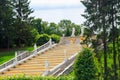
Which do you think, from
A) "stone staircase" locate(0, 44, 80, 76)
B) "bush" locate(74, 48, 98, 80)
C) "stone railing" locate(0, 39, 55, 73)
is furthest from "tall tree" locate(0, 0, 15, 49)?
"bush" locate(74, 48, 98, 80)

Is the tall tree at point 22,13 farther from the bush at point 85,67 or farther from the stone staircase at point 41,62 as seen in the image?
the bush at point 85,67

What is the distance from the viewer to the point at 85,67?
2286 cm

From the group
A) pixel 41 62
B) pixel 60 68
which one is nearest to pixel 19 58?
pixel 41 62

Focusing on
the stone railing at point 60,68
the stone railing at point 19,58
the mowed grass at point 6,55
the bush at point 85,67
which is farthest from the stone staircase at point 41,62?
the bush at point 85,67

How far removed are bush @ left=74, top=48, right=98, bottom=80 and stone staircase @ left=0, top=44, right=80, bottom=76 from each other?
11187 millimetres

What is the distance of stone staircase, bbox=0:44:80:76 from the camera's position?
35112mm

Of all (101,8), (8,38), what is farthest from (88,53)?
(8,38)

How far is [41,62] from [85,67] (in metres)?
15.3

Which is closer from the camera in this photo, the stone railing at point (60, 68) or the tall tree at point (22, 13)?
the stone railing at point (60, 68)

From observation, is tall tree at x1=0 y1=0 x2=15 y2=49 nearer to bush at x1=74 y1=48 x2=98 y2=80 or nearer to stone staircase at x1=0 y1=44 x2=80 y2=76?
stone staircase at x1=0 y1=44 x2=80 y2=76

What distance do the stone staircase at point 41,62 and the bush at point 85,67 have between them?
1119cm

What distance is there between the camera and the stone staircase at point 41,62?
35.1 metres

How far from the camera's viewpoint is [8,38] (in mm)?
48281

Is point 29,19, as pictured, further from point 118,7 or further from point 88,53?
point 88,53
